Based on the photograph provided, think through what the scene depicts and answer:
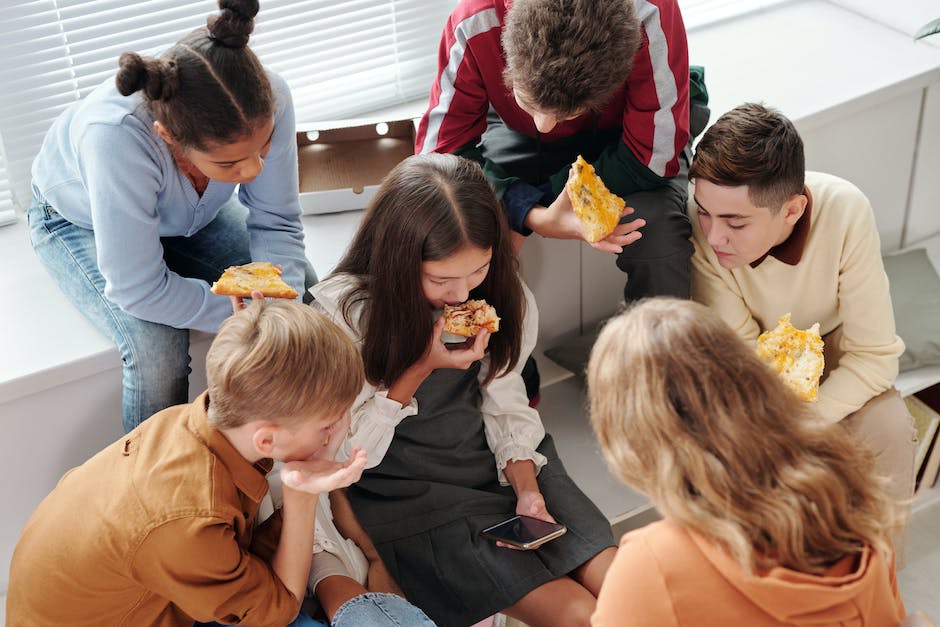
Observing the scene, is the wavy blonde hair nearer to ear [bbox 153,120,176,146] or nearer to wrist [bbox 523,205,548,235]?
wrist [bbox 523,205,548,235]

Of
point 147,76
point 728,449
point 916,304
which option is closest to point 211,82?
point 147,76

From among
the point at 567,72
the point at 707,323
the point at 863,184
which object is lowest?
the point at 863,184

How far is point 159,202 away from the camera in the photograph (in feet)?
7.32

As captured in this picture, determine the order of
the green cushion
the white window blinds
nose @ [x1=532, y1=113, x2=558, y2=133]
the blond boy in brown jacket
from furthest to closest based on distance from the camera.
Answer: the green cushion → the white window blinds → nose @ [x1=532, y1=113, x2=558, y2=133] → the blond boy in brown jacket

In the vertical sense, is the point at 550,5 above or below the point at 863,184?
above

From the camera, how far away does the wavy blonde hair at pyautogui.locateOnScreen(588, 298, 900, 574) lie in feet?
4.62

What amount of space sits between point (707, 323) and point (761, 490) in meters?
0.24

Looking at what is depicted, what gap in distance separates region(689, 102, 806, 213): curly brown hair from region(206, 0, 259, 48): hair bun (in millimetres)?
988

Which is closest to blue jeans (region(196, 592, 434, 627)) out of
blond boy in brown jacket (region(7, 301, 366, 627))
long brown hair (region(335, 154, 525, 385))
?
blond boy in brown jacket (region(7, 301, 366, 627))

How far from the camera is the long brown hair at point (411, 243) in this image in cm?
209

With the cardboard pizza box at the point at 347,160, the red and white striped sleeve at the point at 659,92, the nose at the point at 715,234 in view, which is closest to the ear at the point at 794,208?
the nose at the point at 715,234

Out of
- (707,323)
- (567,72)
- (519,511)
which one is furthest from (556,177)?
(707,323)

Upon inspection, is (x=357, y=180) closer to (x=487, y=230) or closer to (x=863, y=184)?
(x=487, y=230)

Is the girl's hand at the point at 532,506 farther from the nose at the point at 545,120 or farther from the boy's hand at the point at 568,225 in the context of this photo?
the nose at the point at 545,120
